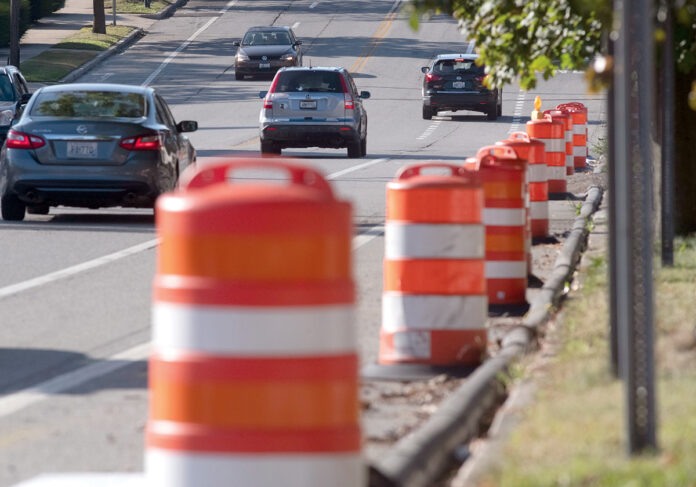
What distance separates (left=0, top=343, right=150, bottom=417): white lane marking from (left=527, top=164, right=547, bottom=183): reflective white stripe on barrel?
6.55 meters

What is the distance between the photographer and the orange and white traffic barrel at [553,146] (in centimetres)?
1991

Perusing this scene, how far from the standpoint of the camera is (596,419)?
6219 millimetres

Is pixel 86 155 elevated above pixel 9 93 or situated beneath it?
situated beneath

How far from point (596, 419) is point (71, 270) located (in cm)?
743

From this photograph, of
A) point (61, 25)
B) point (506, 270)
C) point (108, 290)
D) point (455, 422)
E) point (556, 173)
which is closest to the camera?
point (455, 422)

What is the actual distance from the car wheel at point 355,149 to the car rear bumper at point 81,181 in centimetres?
1248

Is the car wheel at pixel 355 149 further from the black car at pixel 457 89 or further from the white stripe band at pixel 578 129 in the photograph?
the black car at pixel 457 89

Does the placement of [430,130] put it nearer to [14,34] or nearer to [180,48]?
[14,34]

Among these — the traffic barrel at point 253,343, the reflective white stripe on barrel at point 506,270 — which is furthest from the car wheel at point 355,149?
the traffic barrel at point 253,343

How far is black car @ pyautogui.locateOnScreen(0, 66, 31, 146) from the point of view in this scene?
22281mm

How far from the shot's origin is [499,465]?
556 centimetres

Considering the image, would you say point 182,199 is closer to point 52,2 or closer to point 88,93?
point 88,93

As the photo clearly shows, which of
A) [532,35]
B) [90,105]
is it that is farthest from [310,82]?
[532,35]

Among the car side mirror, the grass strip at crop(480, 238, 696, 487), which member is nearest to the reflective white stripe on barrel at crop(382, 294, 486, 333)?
the grass strip at crop(480, 238, 696, 487)
